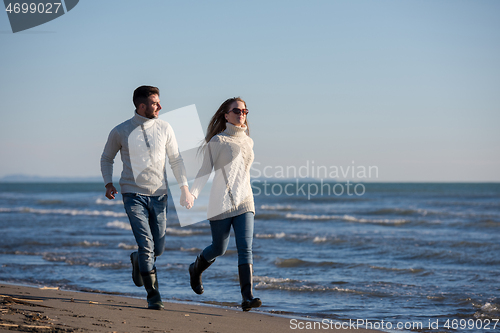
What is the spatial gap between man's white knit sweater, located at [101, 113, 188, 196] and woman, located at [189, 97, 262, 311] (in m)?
0.30

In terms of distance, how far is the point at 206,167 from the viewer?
4.11 meters

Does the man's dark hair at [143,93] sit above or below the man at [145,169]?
above

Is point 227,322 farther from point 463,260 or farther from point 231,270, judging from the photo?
point 463,260

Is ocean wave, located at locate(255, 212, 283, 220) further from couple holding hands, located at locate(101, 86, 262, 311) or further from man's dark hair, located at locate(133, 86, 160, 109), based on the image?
man's dark hair, located at locate(133, 86, 160, 109)

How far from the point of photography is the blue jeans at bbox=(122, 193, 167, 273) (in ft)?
13.4

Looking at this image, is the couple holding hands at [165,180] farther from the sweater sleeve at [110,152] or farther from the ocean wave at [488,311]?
the ocean wave at [488,311]

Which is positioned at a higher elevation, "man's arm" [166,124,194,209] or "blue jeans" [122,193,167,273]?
"man's arm" [166,124,194,209]

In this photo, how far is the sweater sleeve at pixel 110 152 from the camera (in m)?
4.18

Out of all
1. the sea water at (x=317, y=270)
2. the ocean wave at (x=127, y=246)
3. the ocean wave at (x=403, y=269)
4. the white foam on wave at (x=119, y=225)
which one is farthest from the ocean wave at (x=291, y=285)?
the white foam on wave at (x=119, y=225)

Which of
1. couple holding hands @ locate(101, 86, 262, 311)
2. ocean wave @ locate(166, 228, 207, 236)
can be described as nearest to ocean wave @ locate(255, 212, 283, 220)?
ocean wave @ locate(166, 228, 207, 236)

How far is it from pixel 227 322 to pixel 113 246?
23.2 feet

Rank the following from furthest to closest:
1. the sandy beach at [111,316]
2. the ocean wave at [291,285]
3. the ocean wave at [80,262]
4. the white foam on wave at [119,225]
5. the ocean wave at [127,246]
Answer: the white foam on wave at [119,225] < the ocean wave at [127,246] < the ocean wave at [80,262] < the ocean wave at [291,285] < the sandy beach at [111,316]

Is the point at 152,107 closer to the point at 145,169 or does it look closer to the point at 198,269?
the point at 145,169

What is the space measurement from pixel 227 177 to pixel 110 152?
1081 millimetres
